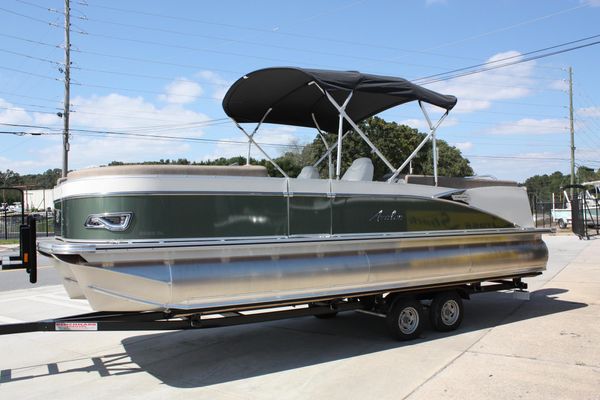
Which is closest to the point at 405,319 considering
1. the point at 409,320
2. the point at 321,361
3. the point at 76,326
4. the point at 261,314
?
the point at 409,320

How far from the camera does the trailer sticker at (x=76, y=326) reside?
5.22m

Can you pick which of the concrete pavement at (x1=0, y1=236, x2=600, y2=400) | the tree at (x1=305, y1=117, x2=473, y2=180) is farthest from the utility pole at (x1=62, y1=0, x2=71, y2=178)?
the concrete pavement at (x1=0, y1=236, x2=600, y2=400)

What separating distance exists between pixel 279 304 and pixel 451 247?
2.81 metres

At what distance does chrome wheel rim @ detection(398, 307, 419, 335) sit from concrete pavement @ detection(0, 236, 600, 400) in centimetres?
20

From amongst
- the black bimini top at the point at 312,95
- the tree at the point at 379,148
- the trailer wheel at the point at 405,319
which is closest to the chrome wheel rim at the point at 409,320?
the trailer wheel at the point at 405,319

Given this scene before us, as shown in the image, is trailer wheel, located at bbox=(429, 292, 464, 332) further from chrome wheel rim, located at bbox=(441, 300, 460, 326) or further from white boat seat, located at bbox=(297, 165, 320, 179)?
white boat seat, located at bbox=(297, 165, 320, 179)

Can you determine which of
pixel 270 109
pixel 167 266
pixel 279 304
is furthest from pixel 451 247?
pixel 167 266

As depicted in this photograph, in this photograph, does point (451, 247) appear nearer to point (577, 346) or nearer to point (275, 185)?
point (577, 346)

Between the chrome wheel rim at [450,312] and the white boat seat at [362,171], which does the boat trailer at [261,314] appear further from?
the white boat seat at [362,171]

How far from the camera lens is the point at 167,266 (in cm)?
509

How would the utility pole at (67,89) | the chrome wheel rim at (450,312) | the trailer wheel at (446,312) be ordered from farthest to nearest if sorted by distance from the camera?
1. the utility pole at (67,89)
2. the chrome wheel rim at (450,312)
3. the trailer wheel at (446,312)

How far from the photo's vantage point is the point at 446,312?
24.6 ft

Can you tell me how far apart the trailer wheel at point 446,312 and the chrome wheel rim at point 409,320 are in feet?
1.36

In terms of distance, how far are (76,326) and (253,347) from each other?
7.50 ft
